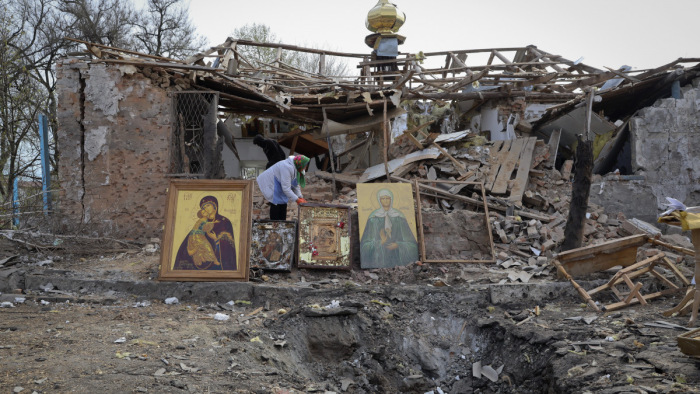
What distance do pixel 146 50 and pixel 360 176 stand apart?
528 inches

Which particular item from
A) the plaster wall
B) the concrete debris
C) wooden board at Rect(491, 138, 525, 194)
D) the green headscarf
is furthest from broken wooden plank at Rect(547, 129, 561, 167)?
the concrete debris

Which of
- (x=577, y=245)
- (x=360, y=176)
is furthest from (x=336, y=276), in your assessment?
(x=360, y=176)

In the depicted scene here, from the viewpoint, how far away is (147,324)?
6.27 metres

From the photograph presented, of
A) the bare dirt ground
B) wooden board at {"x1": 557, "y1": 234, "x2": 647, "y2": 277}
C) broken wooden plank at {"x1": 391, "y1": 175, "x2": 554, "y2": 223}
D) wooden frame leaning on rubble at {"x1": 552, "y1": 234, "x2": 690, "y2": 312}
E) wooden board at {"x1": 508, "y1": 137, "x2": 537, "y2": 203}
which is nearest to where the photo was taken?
the bare dirt ground

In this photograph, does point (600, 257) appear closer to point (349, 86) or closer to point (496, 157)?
point (496, 157)

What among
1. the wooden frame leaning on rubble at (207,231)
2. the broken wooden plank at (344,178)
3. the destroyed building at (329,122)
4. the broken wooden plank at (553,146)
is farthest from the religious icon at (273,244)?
the broken wooden plank at (553,146)

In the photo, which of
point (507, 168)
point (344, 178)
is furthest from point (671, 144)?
point (344, 178)

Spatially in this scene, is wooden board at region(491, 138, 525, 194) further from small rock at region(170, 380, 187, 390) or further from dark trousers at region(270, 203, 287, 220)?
small rock at region(170, 380, 187, 390)

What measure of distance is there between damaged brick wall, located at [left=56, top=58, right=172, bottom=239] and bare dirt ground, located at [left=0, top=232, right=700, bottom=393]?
1.64 metres

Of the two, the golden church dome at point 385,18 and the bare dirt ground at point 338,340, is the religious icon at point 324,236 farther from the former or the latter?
the golden church dome at point 385,18

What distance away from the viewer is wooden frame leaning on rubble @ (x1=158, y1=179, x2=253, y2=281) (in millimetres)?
7574

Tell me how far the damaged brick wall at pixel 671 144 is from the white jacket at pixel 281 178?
26.1ft

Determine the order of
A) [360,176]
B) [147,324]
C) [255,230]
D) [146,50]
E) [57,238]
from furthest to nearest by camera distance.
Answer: [146,50] → [360,176] → [57,238] → [255,230] → [147,324]

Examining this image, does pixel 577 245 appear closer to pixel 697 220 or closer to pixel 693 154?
pixel 697 220
